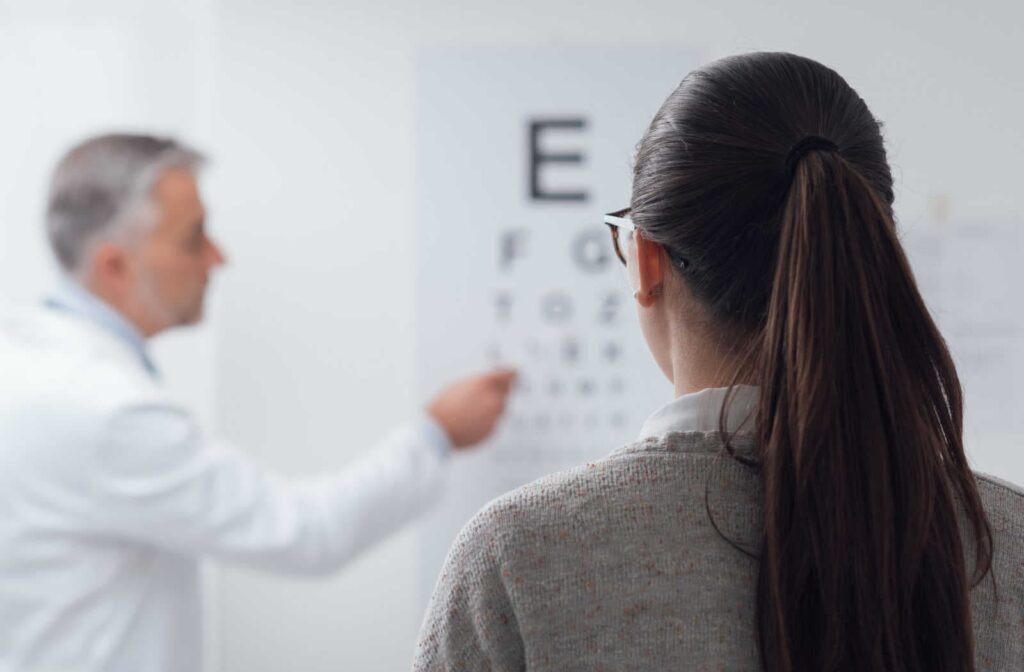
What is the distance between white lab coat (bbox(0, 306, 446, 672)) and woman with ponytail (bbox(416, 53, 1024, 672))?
0.88 metres

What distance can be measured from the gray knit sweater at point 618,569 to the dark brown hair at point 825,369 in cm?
2

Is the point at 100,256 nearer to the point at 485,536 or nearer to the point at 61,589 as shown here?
the point at 61,589

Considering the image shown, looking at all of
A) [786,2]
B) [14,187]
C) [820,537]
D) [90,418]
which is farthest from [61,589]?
[786,2]

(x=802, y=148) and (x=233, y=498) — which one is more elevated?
(x=802, y=148)

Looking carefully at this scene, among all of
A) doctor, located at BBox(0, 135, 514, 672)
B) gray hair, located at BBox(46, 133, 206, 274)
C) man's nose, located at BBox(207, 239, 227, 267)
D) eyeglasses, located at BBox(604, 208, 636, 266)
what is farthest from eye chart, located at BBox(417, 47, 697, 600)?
eyeglasses, located at BBox(604, 208, 636, 266)

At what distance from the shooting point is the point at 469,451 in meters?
1.73

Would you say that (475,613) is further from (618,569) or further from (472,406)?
(472,406)

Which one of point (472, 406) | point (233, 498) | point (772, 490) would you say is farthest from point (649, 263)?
point (472, 406)

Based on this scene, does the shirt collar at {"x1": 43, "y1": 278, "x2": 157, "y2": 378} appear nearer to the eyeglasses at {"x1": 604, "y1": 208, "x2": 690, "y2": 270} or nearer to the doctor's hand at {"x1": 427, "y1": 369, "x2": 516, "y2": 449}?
the doctor's hand at {"x1": 427, "y1": 369, "x2": 516, "y2": 449}

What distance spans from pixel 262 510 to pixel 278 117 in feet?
2.21

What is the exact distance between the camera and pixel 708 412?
23.9 inches

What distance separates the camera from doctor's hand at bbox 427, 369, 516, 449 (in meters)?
1.64

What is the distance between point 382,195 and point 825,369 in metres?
1.27

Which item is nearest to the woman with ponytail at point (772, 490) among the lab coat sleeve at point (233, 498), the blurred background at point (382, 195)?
the lab coat sleeve at point (233, 498)
